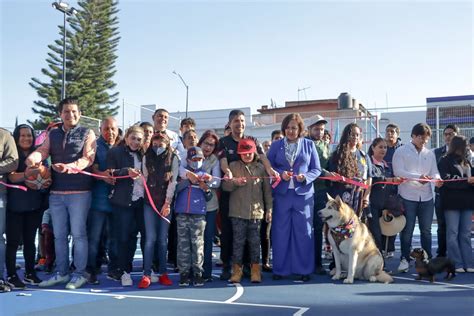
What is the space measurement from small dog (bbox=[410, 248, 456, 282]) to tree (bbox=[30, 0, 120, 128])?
127ft

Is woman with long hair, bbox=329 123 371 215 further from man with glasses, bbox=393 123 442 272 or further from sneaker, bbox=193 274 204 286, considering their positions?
sneaker, bbox=193 274 204 286

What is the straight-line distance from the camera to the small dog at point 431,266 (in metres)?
6.87

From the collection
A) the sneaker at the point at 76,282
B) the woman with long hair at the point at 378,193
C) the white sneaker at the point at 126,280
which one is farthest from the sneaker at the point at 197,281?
the woman with long hair at the point at 378,193

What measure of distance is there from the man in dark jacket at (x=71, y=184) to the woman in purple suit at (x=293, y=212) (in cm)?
252

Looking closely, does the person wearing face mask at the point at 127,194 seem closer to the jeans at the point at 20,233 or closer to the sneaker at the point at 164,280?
the sneaker at the point at 164,280

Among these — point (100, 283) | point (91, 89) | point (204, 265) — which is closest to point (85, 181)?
point (100, 283)

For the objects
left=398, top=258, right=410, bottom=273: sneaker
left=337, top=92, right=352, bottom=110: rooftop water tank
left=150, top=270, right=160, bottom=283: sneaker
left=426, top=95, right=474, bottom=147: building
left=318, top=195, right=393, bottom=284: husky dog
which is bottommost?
left=150, top=270, right=160, bottom=283: sneaker

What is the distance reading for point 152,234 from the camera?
6.60 meters

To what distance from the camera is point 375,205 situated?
7629 millimetres

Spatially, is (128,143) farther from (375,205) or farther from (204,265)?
(375,205)

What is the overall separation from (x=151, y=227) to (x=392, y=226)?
11.8ft

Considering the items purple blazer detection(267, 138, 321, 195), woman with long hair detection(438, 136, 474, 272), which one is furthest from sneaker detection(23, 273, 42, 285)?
woman with long hair detection(438, 136, 474, 272)

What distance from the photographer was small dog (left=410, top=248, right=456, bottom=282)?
6.87 m

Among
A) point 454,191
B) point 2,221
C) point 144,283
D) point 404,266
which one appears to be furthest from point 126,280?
point 454,191
